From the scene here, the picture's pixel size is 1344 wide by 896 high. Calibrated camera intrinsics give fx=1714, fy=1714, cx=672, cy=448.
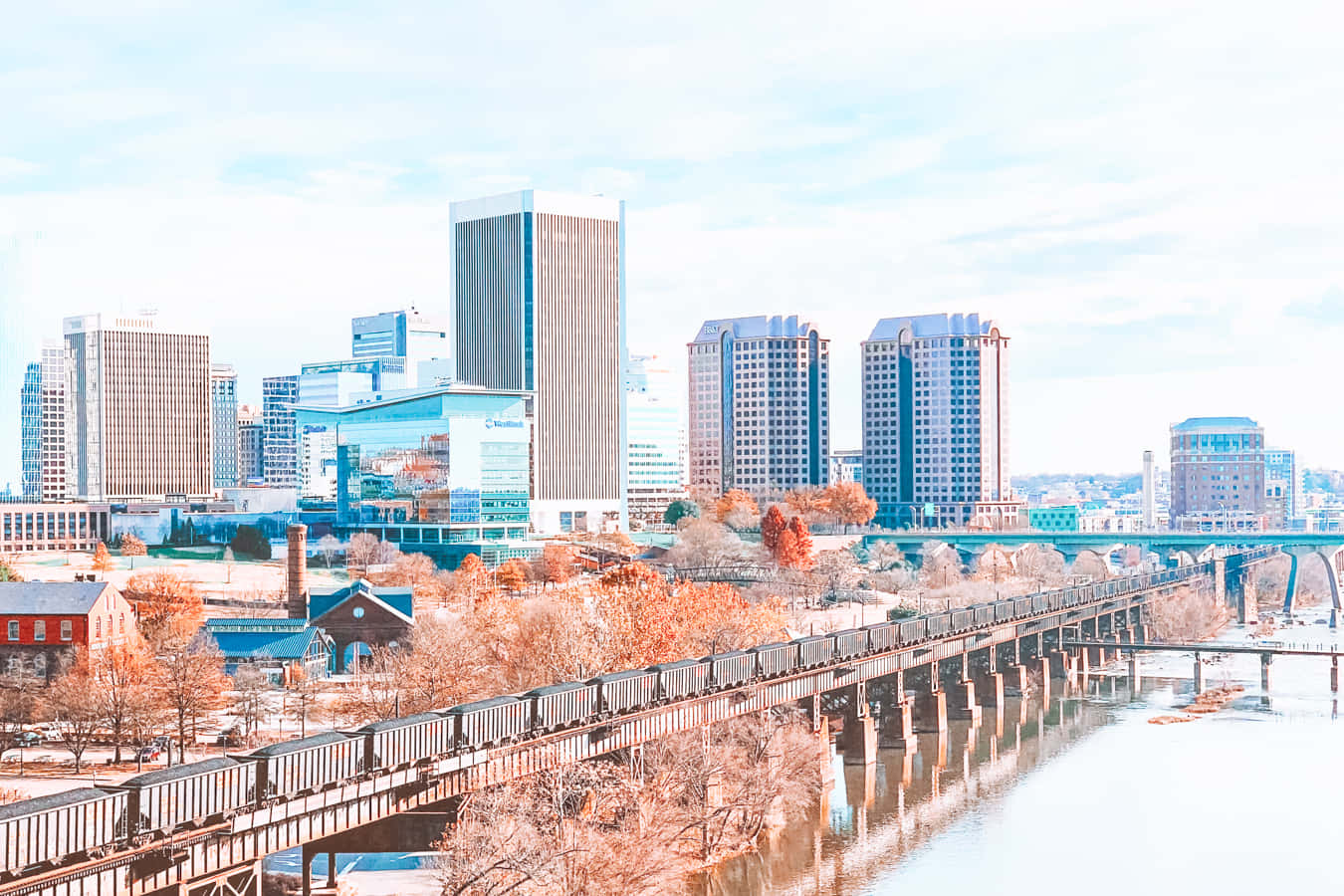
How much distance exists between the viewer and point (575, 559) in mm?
172750

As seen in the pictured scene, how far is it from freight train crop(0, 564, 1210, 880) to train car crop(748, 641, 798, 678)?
7 centimetres

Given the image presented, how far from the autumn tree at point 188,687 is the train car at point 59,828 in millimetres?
33415

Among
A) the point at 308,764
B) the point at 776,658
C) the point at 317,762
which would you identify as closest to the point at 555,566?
the point at 776,658

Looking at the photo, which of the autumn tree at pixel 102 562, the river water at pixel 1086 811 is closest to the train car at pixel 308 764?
the river water at pixel 1086 811

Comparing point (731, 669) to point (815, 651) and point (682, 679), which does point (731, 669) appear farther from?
point (815, 651)

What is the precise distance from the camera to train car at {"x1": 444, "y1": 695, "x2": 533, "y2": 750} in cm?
4508

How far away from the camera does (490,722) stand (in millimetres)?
46469

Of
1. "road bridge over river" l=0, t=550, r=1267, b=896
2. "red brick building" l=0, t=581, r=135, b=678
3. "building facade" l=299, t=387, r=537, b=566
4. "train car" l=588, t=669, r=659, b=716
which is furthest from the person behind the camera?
"building facade" l=299, t=387, r=537, b=566

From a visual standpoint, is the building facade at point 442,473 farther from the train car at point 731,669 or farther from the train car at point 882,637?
the train car at point 731,669

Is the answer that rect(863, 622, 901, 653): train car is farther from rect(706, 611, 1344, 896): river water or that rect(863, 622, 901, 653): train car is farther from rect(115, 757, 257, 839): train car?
rect(115, 757, 257, 839): train car

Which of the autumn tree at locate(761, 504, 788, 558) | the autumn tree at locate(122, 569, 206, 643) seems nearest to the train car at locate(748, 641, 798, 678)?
the autumn tree at locate(122, 569, 206, 643)

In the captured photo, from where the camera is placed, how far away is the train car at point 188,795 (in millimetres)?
33969

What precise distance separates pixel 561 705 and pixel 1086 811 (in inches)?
1047

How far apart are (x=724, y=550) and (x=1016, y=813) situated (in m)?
122
